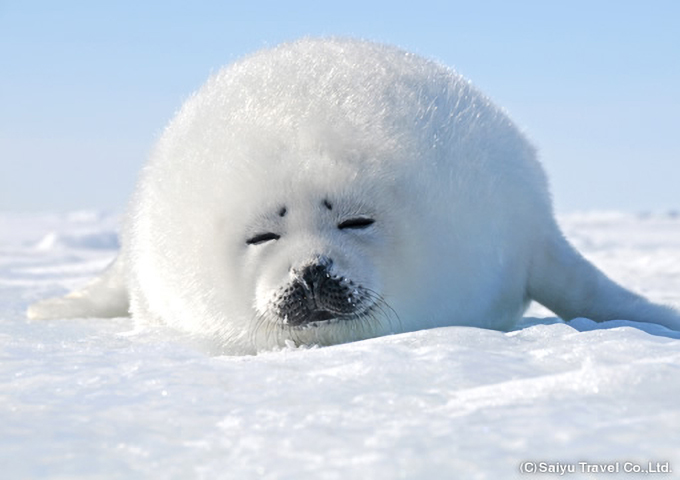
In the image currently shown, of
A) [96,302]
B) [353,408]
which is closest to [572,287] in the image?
[353,408]

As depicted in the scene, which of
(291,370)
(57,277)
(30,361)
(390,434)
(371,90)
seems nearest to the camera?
(390,434)

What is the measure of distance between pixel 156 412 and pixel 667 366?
1.24 metres

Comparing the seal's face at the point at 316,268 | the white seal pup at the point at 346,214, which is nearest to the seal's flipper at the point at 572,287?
the white seal pup at the point at 346,214

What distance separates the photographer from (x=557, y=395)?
199cm

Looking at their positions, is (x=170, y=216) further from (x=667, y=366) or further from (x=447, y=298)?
(x=667, y=366)

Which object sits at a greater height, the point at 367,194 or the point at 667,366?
the point at 367,194

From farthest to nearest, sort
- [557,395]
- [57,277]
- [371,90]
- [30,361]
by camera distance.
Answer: [57,277] < [371,90] < [30,361] < [557,395]

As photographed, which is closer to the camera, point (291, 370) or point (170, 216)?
point (291, 370)

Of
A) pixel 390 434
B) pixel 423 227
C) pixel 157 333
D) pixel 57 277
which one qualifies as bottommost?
pixel 390 434

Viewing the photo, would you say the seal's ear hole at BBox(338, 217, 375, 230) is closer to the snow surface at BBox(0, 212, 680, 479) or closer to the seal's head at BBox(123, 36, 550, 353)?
the seal's head at BBox(123, 36, 550, 353)

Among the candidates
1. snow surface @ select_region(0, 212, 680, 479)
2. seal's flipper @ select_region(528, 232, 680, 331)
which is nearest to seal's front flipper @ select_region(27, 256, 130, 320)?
snow surface @ select_region(0, 212, 680, 479)

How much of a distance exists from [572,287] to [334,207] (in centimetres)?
133

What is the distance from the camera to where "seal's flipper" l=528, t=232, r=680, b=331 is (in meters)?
3.78

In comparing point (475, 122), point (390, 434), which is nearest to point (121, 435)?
point (390, 434)
